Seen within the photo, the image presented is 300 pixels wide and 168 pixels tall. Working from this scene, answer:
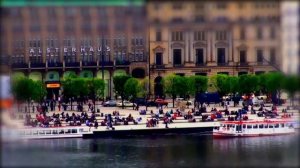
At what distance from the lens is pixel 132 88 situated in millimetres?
25359

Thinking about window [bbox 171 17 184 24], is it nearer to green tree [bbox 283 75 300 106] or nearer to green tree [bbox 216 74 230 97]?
green tree [bbox 283 75 300 106]

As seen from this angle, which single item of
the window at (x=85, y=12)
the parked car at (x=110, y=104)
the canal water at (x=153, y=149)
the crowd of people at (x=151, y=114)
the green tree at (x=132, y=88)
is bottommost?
the canal water at (x=153, y=149)

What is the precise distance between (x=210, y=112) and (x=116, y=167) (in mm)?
7951

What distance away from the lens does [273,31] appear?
505 centimetres

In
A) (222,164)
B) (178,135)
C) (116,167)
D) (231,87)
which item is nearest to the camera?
(222,164)

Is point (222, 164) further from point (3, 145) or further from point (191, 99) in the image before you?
point (191, 99)

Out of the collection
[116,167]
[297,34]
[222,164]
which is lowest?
[116,167]

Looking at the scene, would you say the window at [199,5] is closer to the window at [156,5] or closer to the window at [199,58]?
the window at [156,5]

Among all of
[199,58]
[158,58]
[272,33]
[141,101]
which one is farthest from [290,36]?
[158,58]

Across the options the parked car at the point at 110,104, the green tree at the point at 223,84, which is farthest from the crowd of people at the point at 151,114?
the parked car at the point at 110,104

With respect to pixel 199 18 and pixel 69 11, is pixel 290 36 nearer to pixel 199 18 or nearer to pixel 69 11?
pixel 199 18

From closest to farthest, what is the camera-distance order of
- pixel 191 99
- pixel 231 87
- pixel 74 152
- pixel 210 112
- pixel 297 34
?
pixel 297 34 → pixel 74 152 → pixel 210 112 → pixel 231 87 → pixel 191 99

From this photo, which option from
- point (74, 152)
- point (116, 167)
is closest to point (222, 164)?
point (116, 167)

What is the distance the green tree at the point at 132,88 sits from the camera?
25.4 m
